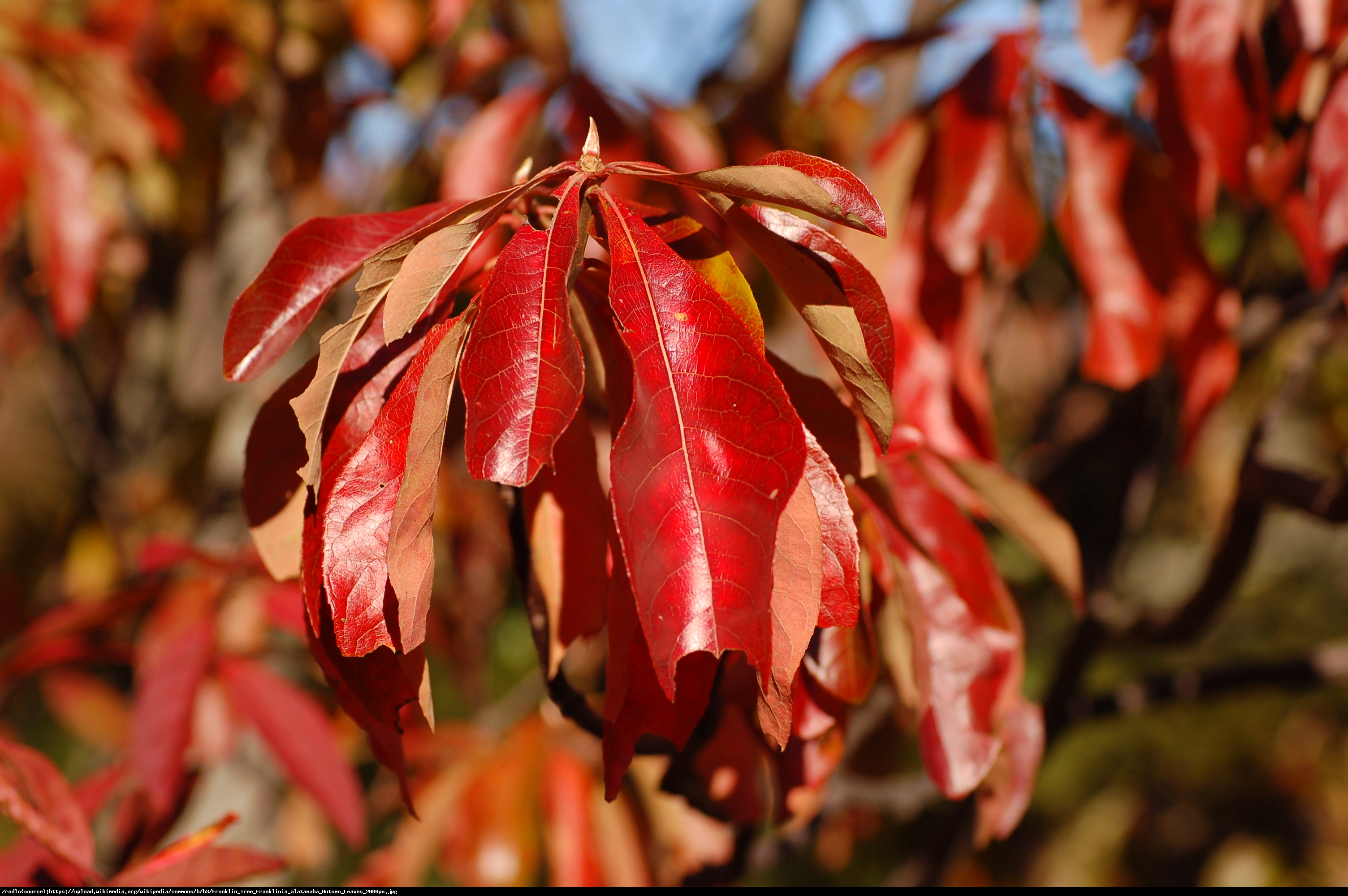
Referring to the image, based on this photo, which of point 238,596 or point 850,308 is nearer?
point 850,308

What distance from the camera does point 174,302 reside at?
1864 millimetres

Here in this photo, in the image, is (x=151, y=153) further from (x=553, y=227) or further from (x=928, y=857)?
(x=928, y=857)

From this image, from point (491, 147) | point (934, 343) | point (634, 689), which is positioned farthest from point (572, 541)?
point (491, 147)

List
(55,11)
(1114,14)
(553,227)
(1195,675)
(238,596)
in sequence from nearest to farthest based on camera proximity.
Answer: (553,227)
(1114,14)
(1195,675)
(238,596)
(55,11)

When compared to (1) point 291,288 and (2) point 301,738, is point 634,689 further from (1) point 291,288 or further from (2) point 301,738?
(2) point 301,738

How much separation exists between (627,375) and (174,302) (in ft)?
5.78

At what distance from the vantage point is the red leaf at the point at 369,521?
40 centimetres

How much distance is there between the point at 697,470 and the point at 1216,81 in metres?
0.69

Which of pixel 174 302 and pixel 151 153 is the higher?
pixel 151 153

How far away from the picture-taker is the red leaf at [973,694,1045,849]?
66 centimetres

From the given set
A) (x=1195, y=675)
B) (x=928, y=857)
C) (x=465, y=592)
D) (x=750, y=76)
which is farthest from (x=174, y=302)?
(x=1195, y=675)

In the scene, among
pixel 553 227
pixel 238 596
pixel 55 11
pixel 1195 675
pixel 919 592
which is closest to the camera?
pixel 553 227

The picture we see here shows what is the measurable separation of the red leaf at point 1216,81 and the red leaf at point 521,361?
662 millimetres

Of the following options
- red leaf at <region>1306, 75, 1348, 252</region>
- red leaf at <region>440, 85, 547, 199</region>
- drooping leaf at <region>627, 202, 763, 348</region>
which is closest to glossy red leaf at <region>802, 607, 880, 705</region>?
drooping leaf at <region>627, 202, 763, 348</region>
